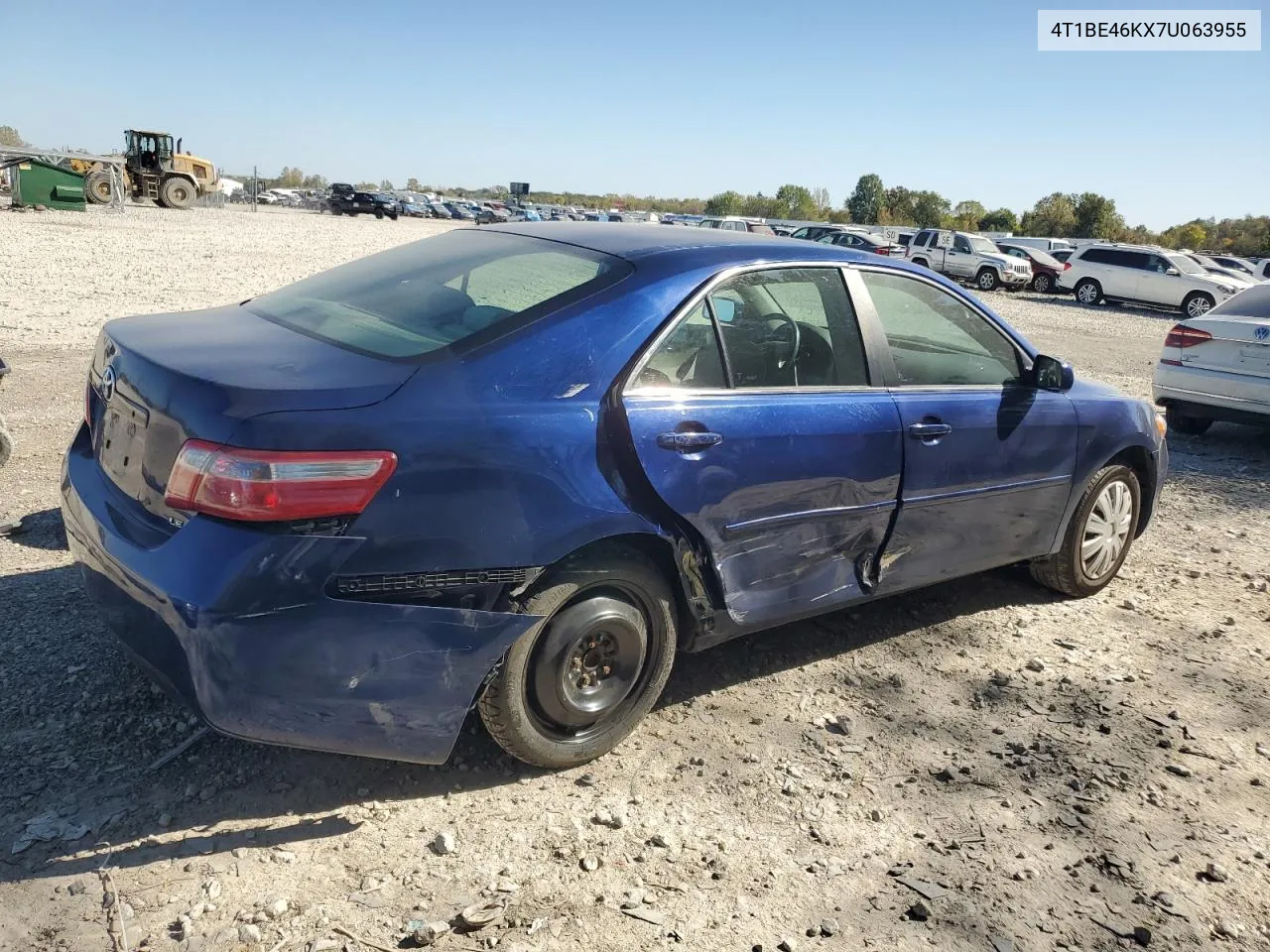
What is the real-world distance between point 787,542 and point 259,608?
69.9 inches

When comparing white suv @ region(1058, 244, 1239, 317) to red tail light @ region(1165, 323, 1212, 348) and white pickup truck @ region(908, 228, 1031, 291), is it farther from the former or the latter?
red tail light @ region(1165, 323, 1212, 348)

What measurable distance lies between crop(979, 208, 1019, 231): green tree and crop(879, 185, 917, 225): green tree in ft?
24.2

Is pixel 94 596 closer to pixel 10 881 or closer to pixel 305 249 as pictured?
pixel 10 881

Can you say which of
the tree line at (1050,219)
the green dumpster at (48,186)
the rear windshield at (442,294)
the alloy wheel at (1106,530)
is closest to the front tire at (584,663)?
the rear windshield at (442,294)

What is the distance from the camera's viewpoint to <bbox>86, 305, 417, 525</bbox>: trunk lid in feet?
8.54

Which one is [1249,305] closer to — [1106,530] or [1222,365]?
[1222,365]

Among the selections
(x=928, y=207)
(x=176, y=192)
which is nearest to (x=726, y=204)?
(x=928, y=207)

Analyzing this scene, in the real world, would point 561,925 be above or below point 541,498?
below

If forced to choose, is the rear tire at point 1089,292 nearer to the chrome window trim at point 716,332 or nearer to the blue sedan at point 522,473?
the blue sedan at point 522,473

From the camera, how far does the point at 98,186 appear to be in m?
36.8

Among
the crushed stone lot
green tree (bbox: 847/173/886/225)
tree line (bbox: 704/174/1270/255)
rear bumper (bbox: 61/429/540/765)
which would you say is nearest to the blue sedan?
rear bumper (bbox: 61/429/540/765)

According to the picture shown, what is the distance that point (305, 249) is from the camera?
23266 millimetres

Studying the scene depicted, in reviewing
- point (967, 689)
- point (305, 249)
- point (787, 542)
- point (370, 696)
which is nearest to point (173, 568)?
point (370, 696)

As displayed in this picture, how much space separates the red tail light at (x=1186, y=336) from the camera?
8.91 m
